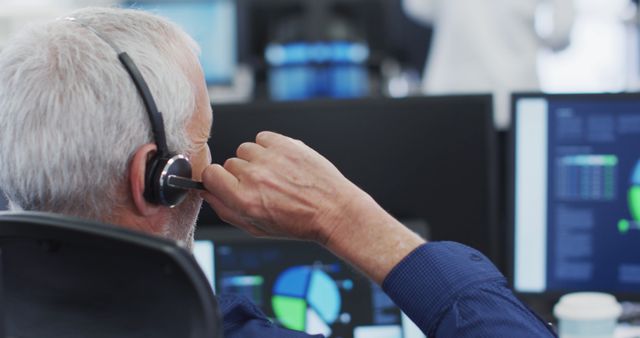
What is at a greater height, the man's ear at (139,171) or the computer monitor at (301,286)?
the man's ear at (139,171)

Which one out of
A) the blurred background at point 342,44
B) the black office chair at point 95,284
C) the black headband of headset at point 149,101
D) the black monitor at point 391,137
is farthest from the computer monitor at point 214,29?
the black office chair at point 95,284

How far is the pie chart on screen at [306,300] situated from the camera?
152 cm

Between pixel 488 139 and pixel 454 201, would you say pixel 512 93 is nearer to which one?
pixel 488 139

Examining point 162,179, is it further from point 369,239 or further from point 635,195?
point 635,195

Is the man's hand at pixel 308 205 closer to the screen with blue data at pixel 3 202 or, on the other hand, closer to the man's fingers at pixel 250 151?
the man's fingers at pixel 250 151

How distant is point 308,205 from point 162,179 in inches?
6.4

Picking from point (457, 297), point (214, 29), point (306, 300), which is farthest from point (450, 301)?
point (214, 29)

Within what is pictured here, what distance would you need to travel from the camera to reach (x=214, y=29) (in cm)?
448

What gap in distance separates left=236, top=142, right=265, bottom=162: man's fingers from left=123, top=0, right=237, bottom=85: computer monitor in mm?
3448

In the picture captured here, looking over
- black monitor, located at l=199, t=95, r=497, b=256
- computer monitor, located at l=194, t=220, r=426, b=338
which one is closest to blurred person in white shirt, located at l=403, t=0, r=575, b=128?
black monitor, located at l=199, t=95, r=497, b=256

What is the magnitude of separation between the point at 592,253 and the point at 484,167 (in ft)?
0.77

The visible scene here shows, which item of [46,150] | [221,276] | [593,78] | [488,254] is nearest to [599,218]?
[488,254]

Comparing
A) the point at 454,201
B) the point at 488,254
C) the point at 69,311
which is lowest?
the point at 488,254

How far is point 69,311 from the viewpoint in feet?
2.54
